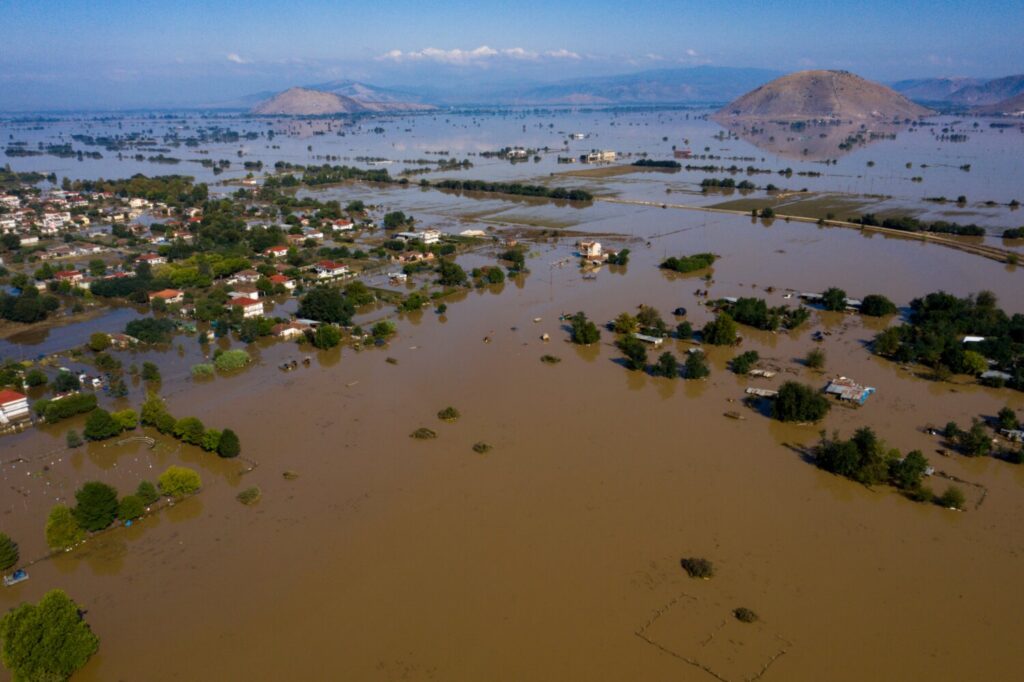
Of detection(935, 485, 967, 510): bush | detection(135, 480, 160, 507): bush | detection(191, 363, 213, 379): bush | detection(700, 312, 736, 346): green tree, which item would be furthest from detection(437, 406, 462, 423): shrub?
detection(935, 485, 967, 510): bush

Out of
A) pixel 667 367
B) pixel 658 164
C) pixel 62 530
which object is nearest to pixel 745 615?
pixel 667 367

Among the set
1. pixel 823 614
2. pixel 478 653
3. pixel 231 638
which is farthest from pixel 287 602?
pixel 823 614

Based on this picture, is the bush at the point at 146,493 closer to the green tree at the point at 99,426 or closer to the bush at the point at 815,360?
the green tree at the point at 99,426

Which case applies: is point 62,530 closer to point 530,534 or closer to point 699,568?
point 530,534

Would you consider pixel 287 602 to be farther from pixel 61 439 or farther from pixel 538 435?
pixel 61 439

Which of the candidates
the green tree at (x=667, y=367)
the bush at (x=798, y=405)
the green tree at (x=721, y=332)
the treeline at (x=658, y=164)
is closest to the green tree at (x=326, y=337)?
the green tree at (x=667, y=367)

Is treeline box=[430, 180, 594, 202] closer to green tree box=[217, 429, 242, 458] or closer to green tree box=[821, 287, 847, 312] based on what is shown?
green tree box=[821, 287, 847, 312]
